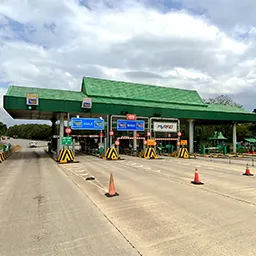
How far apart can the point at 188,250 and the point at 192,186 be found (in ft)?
19.0

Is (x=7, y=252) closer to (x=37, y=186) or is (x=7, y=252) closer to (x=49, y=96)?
(x=37, y=186)

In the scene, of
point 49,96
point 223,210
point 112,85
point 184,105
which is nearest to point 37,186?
point 223,210

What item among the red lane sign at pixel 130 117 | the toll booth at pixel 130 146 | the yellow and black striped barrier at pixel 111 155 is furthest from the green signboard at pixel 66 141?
the toll booth at pixel 130 146

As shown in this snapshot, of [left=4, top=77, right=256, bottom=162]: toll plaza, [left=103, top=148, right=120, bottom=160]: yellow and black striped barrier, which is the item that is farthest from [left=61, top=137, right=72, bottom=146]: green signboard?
[left=103, top=148, right=120, bottom=160]: yellow and black striped barrier

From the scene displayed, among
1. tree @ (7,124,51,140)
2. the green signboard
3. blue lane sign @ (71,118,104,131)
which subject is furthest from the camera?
tree @ (7,124,51,140)

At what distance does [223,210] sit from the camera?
21.3 feet

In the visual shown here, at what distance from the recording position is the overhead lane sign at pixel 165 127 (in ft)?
97.5

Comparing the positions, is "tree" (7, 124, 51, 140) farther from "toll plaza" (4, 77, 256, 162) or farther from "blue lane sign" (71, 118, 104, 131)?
"blue lane sign" (71, 118, 104, 131)

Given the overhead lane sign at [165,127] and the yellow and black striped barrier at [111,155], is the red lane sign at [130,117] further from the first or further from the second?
the yellow and black striped barrier at [111,155]

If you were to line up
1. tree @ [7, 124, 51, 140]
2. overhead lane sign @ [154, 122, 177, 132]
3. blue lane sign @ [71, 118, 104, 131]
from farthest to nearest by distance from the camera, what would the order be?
tree @ [7, 124, 51, 140] < overhead lane sign @ [154, 122, 177, 132] < blue lane sign @ [71, 118, 104, 131]

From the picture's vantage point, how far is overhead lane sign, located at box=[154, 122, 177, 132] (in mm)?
29719

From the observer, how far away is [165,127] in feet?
98.6

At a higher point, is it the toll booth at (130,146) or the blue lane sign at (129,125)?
the blue lane sign at (129,125)

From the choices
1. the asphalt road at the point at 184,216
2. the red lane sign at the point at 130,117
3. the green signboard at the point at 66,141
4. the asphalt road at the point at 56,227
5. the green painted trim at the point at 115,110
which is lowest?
the asphalt road at the point at 56,227
